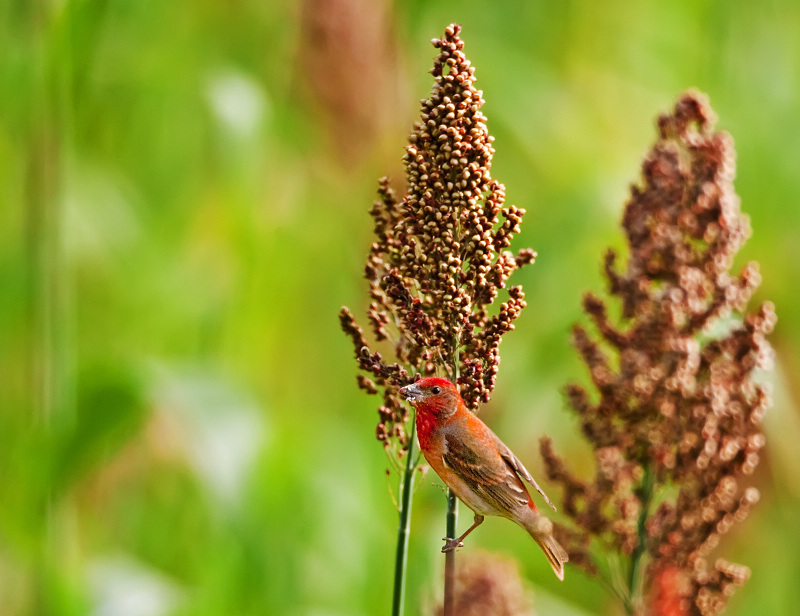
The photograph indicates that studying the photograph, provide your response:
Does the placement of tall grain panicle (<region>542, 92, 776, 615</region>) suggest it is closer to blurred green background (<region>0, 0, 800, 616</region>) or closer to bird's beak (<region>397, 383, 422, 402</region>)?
blurred green background (<region>0, 0, 800, 616</region>)

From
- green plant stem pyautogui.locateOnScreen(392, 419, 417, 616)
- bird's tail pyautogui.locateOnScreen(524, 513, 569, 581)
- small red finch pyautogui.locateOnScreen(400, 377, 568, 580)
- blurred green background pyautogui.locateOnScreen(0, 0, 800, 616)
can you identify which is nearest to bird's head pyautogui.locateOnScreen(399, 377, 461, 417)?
small red finch pyautogui.locateOnScreen(400, 377, 568, 580)

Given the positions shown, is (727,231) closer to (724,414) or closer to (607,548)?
(724,414)

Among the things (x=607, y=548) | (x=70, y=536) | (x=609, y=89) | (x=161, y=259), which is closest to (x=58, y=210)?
(x=70, y=536)

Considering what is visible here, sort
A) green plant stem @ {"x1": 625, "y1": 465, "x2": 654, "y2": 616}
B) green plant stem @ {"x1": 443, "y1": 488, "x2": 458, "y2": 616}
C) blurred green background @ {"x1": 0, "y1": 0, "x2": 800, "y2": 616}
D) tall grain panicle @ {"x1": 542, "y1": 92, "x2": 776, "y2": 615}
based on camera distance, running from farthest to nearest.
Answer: blurred green background @ {"x1": 0, "y1": 0, "x2": 800, "y2": 616} < tall grain panicle @ {"x1": 542, "y1": 92, "x2": 776, "y2": 615} < green plant stem @ {"x1": 625, "y1": 465, "x2": 654, "y2": 616} < green plant stem @ {"x1": 443, "y1": 488, "x2": 458, "y2": 616}

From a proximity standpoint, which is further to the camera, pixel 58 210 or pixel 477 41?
pixel 477 41

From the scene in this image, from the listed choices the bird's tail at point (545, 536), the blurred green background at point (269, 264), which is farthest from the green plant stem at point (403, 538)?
the blurred green background at point (269, 264)

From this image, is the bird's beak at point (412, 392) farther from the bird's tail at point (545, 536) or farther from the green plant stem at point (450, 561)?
the bird's tail at point (545, 536)

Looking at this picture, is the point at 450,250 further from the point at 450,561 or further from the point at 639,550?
the point at 639,550
